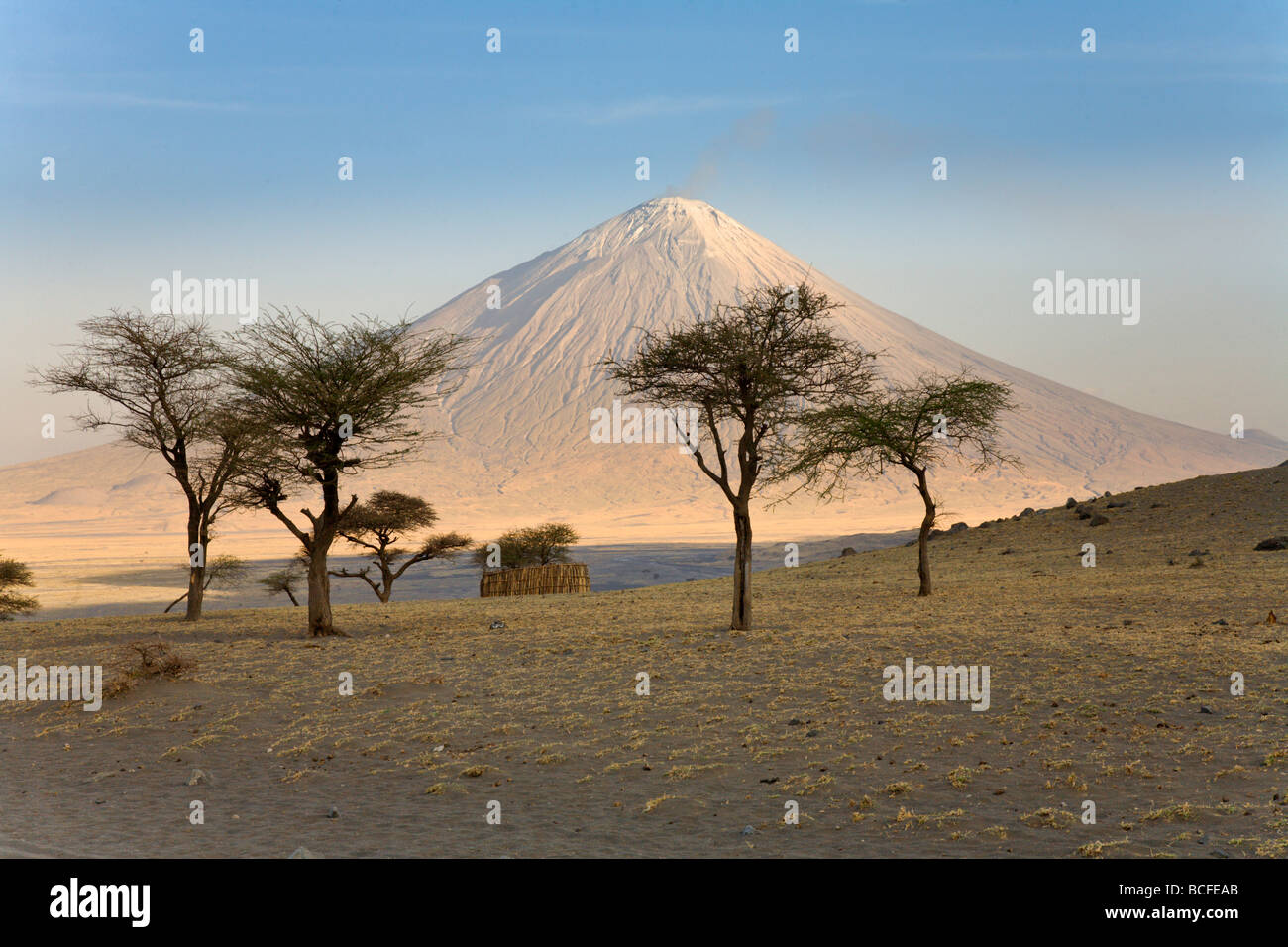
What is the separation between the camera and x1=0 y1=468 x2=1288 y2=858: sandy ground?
9.06 meters

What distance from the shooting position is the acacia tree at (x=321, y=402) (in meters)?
22.8

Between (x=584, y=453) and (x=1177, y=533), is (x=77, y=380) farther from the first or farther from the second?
(x=584, y=453)

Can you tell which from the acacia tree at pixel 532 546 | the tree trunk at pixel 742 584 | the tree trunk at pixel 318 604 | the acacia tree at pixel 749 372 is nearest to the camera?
the tree trunk at pixel 742 584

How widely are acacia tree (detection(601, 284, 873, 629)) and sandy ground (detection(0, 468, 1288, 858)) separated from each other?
3.37 meters

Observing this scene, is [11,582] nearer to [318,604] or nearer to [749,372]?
[318,604]

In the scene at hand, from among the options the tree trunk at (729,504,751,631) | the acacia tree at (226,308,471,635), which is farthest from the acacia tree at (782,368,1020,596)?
the acacia tree at (226,308,471,635)

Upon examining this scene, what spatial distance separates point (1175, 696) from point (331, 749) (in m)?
10.1

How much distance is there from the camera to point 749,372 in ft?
72.8

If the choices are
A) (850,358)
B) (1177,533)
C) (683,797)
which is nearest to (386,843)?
(683,797)

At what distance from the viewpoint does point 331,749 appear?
12.6 metres

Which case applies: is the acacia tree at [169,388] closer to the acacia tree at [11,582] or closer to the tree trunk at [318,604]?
the tree trunk at [318,604]

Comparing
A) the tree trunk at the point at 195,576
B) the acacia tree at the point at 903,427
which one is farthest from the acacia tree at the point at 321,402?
the acacia tree at the point at 903,427

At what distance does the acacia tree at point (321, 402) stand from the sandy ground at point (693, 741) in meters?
2.47

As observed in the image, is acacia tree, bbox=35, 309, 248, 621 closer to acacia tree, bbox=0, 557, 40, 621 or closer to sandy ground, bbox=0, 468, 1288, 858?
sandy ground, bbox=0, 468, 1288, 858
